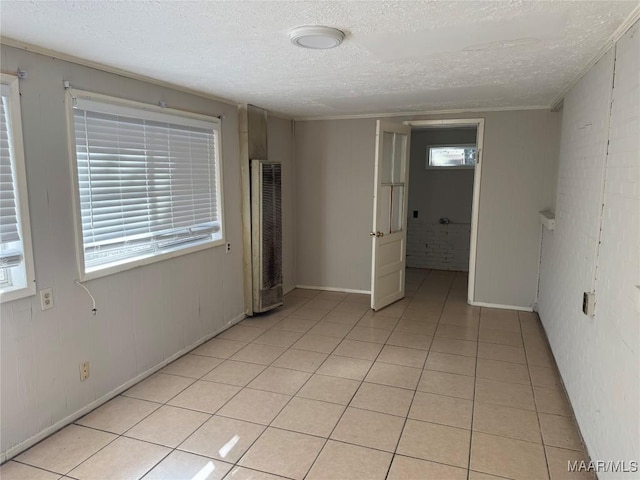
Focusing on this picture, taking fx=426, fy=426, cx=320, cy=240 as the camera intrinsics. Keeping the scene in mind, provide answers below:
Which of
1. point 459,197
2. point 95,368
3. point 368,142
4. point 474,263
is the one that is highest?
point 368,142

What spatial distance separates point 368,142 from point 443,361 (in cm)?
283

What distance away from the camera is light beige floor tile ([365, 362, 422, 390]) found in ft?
10.3

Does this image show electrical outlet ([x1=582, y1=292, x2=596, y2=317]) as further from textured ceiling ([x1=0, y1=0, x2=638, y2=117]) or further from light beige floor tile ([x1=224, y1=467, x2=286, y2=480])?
light beige floor tile ([x1=224, y1=467, x2=286, y2=480])

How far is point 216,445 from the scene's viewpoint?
2416 millimetres

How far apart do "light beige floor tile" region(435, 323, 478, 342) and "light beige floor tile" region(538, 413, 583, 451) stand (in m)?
1.31

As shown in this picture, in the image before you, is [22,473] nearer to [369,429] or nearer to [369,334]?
[369,429]

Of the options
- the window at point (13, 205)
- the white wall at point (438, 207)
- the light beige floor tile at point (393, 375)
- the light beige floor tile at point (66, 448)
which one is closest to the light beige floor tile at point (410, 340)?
the light beige floor tile at point (393, 375)

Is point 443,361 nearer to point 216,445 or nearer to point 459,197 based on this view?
point 216,445

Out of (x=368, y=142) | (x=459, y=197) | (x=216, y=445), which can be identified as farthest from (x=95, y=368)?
(x=459, y=197)

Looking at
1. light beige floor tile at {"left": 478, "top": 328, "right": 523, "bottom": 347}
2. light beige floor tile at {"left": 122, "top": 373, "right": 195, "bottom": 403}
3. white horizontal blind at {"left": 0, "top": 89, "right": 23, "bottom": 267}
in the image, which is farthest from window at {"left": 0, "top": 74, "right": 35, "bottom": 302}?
light beige floor tile at {"left": 478, "top": 328, "right": 523, "bottom": 347}

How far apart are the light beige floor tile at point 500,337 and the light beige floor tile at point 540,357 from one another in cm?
16

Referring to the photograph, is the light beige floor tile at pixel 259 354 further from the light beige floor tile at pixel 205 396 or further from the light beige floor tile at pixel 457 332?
the light beige floor tile at pixel 457 332

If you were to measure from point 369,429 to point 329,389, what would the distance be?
0.55 meters

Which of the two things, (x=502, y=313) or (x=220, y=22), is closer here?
(x=220, y=22)
